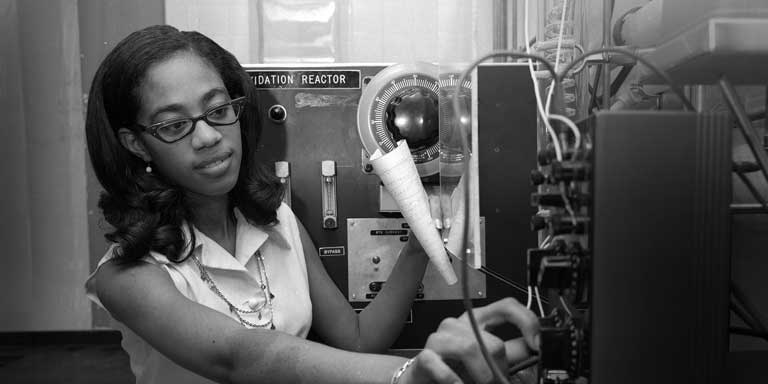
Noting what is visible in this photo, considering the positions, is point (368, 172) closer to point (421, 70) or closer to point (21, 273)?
point (421, 70)

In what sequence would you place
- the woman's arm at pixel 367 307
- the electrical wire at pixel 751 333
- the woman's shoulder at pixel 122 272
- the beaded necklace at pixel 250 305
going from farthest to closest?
the woman's arm at pixel 367 307
the beaded necklace at pixel 250 305
the woman's shoulder at pixel 122 272
the electrical wire at pixel 751 333

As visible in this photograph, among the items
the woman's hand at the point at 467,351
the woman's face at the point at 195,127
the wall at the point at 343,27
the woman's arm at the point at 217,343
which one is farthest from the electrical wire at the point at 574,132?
the wall at the point at 343,27

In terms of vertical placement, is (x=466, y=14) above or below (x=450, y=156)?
→ above

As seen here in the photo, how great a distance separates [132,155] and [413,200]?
2.01ft

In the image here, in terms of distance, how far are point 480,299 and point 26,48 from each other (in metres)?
2.12

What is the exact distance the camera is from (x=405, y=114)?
1178 millimetres

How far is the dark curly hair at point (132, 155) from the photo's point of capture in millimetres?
1013

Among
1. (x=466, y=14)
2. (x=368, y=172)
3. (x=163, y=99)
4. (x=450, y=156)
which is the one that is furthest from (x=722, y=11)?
(x=466, y=14)

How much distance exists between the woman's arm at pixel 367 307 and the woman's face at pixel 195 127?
301 mm

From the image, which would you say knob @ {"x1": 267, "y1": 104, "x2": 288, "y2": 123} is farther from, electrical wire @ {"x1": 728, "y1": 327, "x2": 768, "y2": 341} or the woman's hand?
electrical wire @ {"x1": 728, "y1": 327, "x2": 768, "y2": 341}

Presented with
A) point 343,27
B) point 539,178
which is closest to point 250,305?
point 539,178

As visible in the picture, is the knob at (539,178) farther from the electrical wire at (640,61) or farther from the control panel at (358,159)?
the control panel at (358,159)

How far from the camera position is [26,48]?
83.2 inches

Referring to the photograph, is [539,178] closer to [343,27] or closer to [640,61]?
[640,61]
